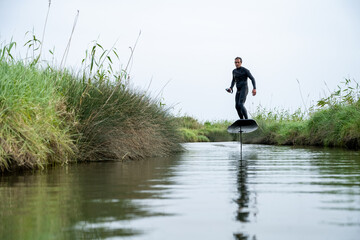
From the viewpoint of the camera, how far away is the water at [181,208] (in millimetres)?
2146

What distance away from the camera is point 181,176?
4898 millimetres

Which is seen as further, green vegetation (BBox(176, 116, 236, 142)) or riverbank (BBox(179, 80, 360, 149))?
green vegetation (BBox(176, 116, 236, 142))

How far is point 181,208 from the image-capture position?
2.79 meters

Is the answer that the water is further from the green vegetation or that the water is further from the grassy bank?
the green vegetation

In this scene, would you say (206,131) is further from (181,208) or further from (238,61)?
(181,208)

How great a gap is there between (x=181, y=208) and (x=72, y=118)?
471 centimetres

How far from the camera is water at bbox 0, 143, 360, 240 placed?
2.15 meters

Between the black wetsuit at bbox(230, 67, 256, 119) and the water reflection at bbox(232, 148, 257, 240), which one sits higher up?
the black wetsuit at bbox(230, 67, 256, 119)

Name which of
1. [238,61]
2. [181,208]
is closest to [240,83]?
[238,61]

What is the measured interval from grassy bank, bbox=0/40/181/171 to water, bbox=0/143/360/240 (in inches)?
37.3

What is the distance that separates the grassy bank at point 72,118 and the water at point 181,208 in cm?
95

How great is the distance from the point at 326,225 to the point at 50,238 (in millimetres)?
1388

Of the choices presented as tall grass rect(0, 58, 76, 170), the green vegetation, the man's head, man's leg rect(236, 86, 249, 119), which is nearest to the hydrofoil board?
man's leg rect(236, 86, 249, 119)

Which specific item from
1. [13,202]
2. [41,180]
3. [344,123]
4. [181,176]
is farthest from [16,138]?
[344,123]
